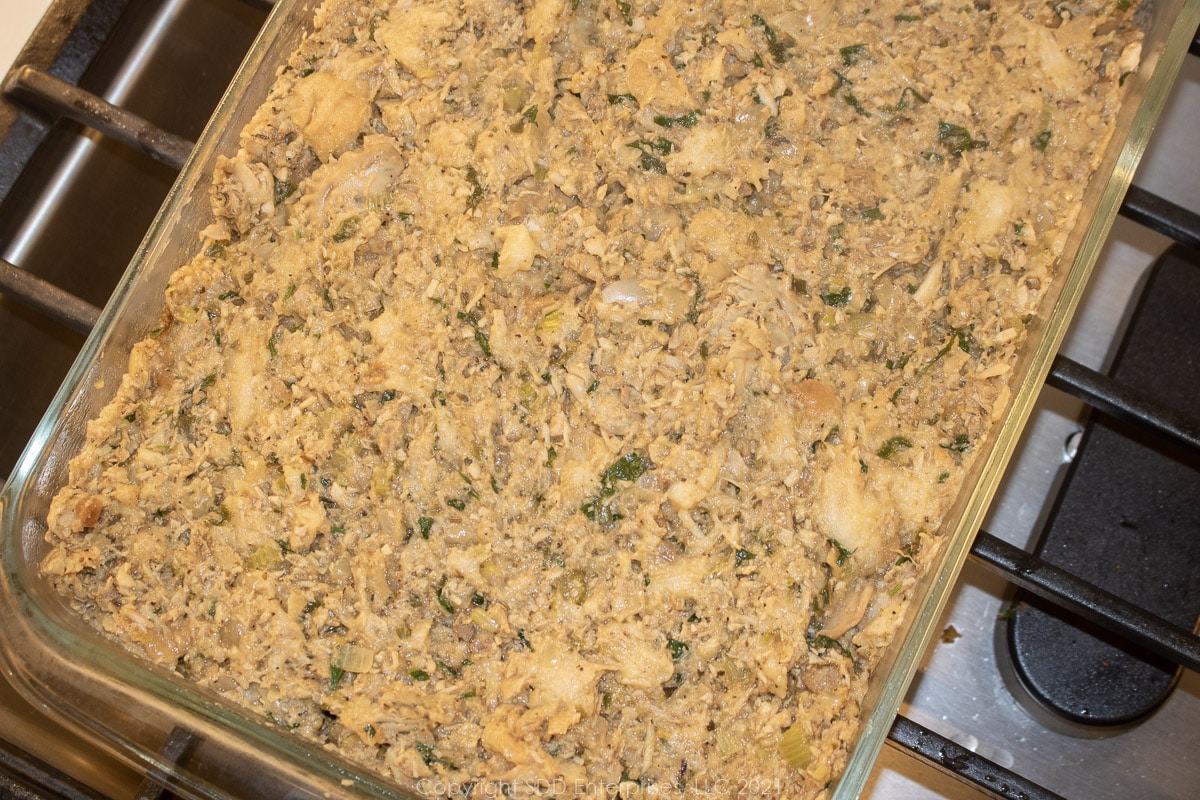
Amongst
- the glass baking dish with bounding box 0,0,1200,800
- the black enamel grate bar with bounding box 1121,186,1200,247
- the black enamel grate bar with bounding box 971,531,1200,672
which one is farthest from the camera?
the black enamel grate bar with bounding box 1121,186,1200,247

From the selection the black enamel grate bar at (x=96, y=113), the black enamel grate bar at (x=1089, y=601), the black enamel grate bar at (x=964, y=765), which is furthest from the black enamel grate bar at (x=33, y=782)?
the black enamel grate bar at (x=1089, y=601)

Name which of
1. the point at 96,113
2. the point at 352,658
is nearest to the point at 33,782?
the point at 352,658

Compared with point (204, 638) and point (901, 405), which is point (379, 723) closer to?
point (204, 638)

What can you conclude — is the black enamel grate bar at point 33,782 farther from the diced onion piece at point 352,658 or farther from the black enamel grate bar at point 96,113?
the black enamel grate bar at point 96,113

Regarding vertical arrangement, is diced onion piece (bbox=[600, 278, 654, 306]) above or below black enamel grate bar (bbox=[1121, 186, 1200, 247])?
below

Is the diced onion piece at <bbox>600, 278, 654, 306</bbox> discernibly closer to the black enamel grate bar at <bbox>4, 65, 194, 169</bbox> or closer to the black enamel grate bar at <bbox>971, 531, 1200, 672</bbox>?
the black enamel grate bar at <bbox>971, 531, 1200, 672</bbox>

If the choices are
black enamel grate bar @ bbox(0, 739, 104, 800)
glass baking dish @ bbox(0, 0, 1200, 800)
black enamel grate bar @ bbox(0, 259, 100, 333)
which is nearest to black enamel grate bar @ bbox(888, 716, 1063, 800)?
glass baking dish @ bbox(0, 0, 1200, 800)

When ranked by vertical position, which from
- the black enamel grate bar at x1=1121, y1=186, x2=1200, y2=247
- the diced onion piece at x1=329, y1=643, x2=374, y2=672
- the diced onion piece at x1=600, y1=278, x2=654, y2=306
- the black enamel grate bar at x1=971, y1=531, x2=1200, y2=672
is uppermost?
the black enamel grate bar at x1=1121, y1=186, x2=1200, y2=247
